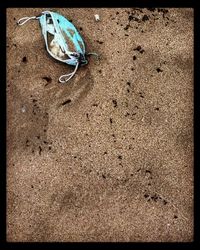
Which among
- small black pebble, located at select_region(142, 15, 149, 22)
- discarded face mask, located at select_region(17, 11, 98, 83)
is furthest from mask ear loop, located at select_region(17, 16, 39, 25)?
small black pebble, located at select_region(142, 15, 149, 22)

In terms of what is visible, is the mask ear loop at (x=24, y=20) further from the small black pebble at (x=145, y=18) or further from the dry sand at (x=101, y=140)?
the small black pebble at (x=145, y=18)

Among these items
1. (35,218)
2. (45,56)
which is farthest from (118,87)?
(35,218)

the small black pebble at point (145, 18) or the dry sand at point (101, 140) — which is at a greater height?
the small black pebble at point (145, 18)

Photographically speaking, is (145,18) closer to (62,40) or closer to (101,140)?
(62,40)

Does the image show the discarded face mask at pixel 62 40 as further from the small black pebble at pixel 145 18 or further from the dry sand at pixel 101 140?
the small black pebble at pixel 145 18

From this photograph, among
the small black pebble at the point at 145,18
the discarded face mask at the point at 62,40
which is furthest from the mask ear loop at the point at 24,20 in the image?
the small black pebble at the point at 145,18

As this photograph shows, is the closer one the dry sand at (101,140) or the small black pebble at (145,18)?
the dry sand at (101,140)

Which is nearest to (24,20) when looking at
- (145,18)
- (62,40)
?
(62,40)

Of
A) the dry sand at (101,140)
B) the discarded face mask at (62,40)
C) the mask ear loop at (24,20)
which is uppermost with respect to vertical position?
the mask ear loop at (24,20)
